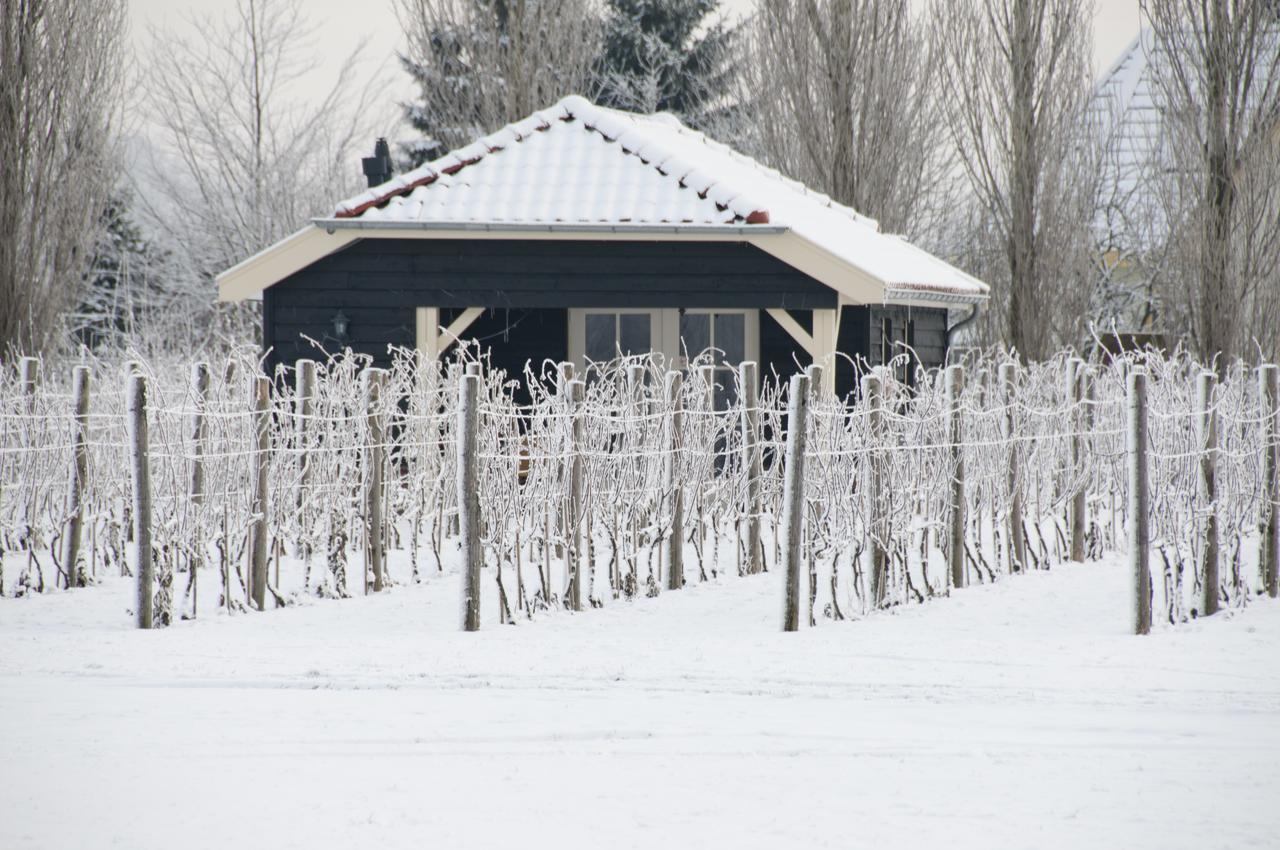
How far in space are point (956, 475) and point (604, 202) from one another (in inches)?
265

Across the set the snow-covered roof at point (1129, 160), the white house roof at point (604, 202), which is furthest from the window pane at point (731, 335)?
the snow-covered roof at point (1129, 160)

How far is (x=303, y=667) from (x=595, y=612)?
2521 mm

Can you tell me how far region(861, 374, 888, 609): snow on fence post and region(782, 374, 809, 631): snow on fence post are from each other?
0.66 m

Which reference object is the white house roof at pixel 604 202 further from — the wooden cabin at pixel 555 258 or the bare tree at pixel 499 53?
the bare tree at pixel 499 53

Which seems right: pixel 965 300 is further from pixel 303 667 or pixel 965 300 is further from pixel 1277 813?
pixel 1277 813

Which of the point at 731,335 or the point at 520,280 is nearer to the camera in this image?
the point at 520,280

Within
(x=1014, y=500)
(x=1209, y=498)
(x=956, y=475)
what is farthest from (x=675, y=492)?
(x=1209, y=498)

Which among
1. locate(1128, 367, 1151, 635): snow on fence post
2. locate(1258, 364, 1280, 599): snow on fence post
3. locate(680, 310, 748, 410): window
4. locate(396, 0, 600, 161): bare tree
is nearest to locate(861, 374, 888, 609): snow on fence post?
locate(1128, 367, 1151, 635): snow on fence post

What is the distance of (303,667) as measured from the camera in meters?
7.91

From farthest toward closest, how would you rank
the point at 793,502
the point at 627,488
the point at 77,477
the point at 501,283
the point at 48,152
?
the point at 48,152 < the point at 501,283 < the point at 77,477 < the point at 627,488 < the point at 793,502

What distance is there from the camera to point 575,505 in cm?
988

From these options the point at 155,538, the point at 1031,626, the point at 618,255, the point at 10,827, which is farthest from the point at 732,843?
the point at 618,255

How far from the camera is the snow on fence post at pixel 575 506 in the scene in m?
9.88

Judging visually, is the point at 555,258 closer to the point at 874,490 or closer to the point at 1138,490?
the point at 874,490
